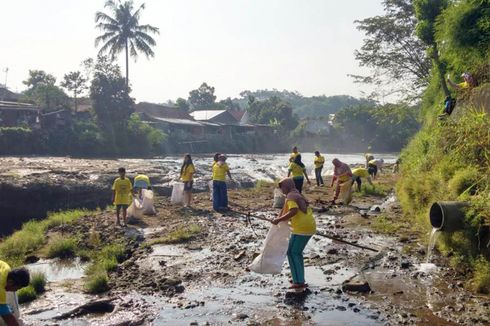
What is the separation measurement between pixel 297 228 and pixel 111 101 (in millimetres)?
36436

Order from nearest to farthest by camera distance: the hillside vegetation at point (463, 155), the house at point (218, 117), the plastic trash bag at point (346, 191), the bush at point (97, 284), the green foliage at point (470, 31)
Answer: the hillside vegetation at point (463, 155) → the bush at point (97, 284) → the green foliage at point (470, 31) → the plastic trash bag at point (346, 191) → the house at point (218, 117)

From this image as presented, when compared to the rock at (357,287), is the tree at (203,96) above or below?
above

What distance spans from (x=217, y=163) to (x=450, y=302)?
8129 mm

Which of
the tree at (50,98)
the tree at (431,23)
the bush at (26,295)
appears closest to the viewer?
the bush at (26,295)

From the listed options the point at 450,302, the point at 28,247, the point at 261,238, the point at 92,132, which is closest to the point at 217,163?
the point at 261,238

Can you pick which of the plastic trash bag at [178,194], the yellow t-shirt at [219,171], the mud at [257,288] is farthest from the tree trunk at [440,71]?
the plastic trash bag at [178,194]

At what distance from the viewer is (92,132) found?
39.3 metres

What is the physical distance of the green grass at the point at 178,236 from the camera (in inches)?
394

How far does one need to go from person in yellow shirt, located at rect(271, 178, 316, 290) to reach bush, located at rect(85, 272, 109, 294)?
9.21ft

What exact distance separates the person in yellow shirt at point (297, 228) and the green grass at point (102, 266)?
2.85 m

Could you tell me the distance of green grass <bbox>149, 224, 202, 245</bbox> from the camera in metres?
10.0

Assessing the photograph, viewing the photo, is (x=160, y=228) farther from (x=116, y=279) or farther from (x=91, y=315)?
(x=91, y=315)

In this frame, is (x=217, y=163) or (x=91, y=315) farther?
(x=217, y=163)

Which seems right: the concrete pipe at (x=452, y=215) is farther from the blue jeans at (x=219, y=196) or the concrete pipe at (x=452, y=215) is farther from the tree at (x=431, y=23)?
the tree at (x=431, y=23)
